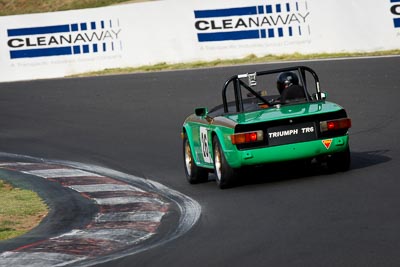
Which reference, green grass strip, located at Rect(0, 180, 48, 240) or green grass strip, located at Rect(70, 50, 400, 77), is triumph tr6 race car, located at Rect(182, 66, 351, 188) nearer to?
green grass strip, located at Rect(0, 180, 48, 240)

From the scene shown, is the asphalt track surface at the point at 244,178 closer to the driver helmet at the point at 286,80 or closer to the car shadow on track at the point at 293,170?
the car shadow on track at the point at 293,170

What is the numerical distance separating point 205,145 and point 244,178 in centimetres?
61

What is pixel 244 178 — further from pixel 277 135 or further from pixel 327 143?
pixel 327 143

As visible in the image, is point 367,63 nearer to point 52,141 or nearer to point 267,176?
point 52,141

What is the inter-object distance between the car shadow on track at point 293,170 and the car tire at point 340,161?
8 centimetres

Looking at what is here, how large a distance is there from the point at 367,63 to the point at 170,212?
1393 cm

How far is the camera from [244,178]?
12.2 m

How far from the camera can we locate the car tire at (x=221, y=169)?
11289mm

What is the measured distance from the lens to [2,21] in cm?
2867

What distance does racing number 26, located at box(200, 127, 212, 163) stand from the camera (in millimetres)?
12023

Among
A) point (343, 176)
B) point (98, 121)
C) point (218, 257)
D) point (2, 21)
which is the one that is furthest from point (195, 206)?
point (2, 21)

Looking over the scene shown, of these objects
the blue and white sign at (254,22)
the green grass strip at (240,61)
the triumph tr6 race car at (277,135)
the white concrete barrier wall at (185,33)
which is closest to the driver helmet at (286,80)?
the triumph tr6 race car at (277,135)

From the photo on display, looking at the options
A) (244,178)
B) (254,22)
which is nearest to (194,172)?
(244,178)

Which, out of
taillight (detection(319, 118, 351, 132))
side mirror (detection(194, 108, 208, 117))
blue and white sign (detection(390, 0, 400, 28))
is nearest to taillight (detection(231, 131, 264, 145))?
taillight (detection(319, 118, 351, 132))
